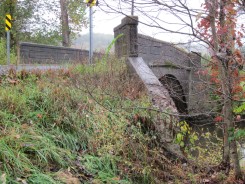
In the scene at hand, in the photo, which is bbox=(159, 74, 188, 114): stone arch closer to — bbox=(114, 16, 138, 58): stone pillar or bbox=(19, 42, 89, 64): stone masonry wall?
bbox=(114, 16, 138, 58): stone pillar

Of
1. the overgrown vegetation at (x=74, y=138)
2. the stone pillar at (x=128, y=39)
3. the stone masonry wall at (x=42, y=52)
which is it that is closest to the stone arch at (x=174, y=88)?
the overgrown vegetation at (x=74, y=138)

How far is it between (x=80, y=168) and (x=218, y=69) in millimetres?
1980

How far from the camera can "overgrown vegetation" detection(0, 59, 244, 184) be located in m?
2.86

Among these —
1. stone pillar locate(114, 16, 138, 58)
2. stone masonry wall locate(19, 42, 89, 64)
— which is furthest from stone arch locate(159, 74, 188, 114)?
stone masonry wall locate(19, 42, 89, 64)

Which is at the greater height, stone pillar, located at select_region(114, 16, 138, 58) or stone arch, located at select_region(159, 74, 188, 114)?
stone pillar, located at select_region(114, 16, 138, 58)

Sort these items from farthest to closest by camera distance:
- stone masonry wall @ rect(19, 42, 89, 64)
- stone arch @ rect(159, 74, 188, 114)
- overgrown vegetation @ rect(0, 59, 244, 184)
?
stone masonry wall @ rect(19, 42, 89, 64)
stone arch @ rect(159, 74, 188, 114)
overgrown vegetation @ rect(0, 59, 244, 184)

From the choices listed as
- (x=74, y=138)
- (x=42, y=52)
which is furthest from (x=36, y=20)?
(x=74, y=138)

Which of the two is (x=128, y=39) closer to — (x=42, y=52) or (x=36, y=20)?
(x=42, y=52)

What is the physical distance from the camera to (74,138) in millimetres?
3584

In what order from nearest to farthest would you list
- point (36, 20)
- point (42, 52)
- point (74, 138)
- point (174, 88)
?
point (74, 138) < point (174, 88) < point (42, 52) < point (36, 20)

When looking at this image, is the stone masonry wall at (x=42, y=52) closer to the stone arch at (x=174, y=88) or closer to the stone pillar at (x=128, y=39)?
the stone pillar at (x=128, y=39)

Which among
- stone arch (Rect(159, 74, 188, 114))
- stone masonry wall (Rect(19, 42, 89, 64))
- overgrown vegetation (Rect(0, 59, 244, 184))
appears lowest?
overgrown vegetation (Rect(0, 59, 244, 184))

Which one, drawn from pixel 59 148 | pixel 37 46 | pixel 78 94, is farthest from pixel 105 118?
pixel 37 46

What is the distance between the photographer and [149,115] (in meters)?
4.33
